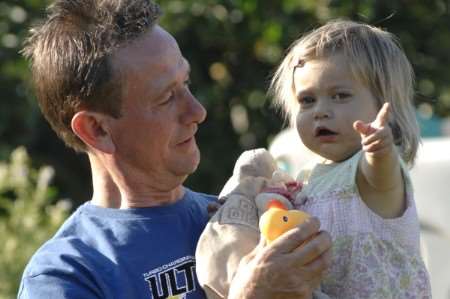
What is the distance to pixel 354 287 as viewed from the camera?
9.03 ft

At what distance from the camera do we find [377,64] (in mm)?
2902

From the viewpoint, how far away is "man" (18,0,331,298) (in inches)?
113

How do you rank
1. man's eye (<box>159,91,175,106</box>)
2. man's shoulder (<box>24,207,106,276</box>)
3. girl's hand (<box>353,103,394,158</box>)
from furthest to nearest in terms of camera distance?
man's eye (<box>159,91,175,106</box>), man's shoulder (<box>24,207,106,276</box>), girl's hand (<box>353,103,394,158</box>)

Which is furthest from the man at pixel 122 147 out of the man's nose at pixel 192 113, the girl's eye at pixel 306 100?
the girl's eye at pixel 306 100

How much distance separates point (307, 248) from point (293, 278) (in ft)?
0.26

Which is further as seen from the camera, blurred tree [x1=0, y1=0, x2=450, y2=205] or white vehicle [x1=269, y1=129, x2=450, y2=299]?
blurred tree [x1=0, y1=0, x2=450, y2=205]

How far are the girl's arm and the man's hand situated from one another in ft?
0.57

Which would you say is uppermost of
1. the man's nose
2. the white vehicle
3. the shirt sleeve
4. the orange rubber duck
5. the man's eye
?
the man's eye

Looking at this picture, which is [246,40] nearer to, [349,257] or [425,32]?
[425,32]

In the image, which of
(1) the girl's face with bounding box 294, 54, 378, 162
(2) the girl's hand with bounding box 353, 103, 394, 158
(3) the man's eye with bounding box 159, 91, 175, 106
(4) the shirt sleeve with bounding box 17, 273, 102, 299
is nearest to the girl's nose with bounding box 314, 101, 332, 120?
(1) the girl's face with bounding box 294, 54, 378, 162

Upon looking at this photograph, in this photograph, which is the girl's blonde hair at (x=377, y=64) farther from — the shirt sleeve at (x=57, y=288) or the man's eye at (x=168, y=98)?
the shirt sleeve at (x=57, y=288)

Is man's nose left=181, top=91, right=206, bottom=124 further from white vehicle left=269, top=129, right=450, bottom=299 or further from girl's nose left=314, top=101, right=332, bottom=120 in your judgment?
white vehicle left=269, top=129, right=450, bottom=299

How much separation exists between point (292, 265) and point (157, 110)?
22.7 inches

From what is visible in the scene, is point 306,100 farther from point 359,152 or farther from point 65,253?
point 65,253
